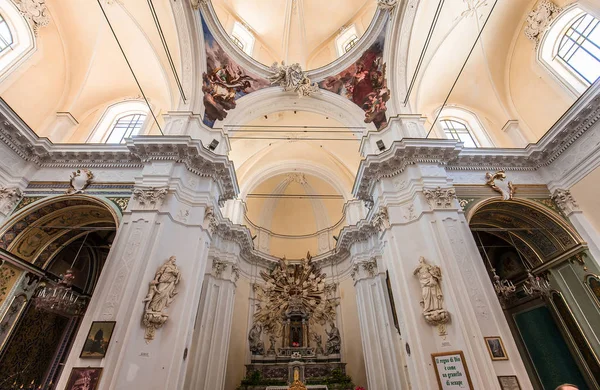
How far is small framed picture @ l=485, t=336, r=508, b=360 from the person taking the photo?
5762mm

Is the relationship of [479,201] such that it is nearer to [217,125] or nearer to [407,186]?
[407,186]

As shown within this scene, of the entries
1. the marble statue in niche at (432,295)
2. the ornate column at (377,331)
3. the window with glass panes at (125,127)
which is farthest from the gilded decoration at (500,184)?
the window with glass panes at (125,127)

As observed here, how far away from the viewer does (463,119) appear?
11.9m

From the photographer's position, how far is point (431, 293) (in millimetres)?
6395

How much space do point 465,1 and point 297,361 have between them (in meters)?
14.4

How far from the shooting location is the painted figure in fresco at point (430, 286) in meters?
6.32

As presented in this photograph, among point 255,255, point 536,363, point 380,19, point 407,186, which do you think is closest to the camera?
point 407,186

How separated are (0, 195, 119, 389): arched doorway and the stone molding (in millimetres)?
12659

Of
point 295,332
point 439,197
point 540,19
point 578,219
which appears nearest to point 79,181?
point 439,197

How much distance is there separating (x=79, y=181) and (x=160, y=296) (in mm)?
4734

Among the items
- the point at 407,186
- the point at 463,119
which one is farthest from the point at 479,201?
the point at 463,119

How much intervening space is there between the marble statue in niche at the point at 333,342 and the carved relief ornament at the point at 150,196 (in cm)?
948

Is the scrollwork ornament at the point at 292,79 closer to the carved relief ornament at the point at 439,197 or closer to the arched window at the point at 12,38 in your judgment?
the carved relief ornament at the point at 439,197

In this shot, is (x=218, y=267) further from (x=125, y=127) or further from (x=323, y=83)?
(x=323, y=83)
